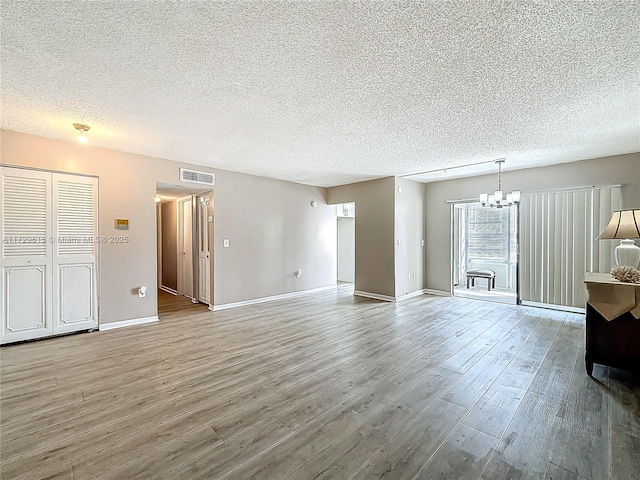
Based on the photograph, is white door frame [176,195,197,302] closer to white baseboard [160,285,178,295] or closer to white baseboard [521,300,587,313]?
white baseboard [160,285,178,295]

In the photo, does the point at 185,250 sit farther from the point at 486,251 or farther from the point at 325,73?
the point at 486,251

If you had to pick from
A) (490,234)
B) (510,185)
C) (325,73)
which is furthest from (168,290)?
(490,234)

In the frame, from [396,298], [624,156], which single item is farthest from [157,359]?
[624,156]

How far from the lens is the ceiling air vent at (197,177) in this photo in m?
4.84

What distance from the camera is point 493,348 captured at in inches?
134

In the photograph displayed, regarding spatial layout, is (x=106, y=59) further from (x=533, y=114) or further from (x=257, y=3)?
(x=533, y=114)

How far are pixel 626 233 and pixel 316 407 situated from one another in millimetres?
3302

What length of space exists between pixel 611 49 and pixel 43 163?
563cm

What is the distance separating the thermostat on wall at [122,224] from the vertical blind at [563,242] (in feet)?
21.7

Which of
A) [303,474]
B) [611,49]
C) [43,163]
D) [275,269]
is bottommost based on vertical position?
[303,474]

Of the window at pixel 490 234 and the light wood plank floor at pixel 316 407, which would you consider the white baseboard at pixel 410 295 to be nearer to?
the light wood plank floor at pixel 316 407

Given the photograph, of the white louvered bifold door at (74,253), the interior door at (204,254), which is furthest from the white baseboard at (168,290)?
the white louvered bifold door at (74,253)

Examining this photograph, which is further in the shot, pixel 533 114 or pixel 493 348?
pixel 493 348

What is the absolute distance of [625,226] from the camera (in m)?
2.83
